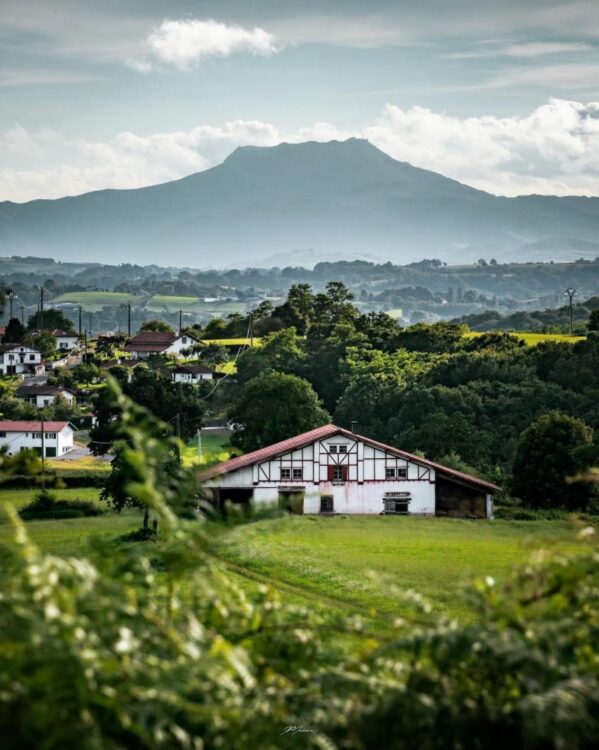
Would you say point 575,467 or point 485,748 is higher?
point 485,748

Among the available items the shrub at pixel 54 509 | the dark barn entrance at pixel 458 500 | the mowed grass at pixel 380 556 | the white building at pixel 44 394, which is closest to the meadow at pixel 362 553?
the mowed grass at pixel 380 556

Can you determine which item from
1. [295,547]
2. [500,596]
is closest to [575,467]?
[295,547]

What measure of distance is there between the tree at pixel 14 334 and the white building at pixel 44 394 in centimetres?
3147

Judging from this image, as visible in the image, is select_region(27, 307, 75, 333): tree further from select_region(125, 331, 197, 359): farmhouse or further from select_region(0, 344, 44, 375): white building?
select_region(0, 344, 44, 375): white building

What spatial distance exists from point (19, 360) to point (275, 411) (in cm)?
5159

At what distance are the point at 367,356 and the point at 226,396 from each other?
10055mm

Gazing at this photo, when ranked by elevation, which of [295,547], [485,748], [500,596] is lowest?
[295,547]

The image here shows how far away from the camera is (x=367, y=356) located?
82625 mm

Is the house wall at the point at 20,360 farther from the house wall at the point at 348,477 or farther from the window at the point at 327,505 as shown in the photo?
the window at the point at 327,505

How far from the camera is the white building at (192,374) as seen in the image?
91.7m

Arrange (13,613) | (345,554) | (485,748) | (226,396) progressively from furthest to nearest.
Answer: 1. (226,396)
2. (345,554)
3. (485,748)
4. (13,613)

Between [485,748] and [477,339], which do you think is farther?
[477,339]

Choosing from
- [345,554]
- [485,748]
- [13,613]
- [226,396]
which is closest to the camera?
[13,613]

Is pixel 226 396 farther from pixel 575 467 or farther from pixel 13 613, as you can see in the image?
pixel 13 613
